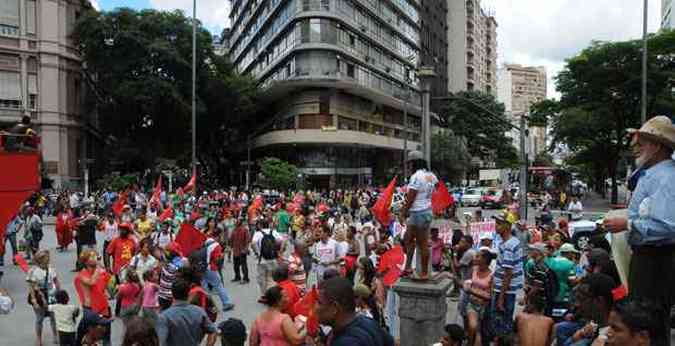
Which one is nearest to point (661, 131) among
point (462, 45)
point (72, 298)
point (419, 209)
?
point (419, 209)

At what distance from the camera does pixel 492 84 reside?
113 meters

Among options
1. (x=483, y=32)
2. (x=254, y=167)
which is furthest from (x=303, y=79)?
(x=483, y=32)

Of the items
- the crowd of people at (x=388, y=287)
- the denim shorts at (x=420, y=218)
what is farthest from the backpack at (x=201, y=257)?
the denim shorts at (x=420, y=218)

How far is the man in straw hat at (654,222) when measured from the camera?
309 cm

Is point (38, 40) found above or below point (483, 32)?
below

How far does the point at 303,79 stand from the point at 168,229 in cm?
3298

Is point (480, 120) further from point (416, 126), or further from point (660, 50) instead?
point (660, 50)

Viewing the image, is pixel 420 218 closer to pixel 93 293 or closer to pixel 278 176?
pixel 93 293

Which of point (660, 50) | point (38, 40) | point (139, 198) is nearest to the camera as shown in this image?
point (139, 198)

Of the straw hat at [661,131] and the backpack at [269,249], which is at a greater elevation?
the straw hat at [661,131]

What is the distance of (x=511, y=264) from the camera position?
694 centimetres

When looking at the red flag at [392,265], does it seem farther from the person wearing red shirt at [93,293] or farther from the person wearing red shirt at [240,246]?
the person wearing red shirt at [240,246]

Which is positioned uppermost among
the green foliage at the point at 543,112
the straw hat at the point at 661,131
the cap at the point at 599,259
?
the green foliage at the point at 543,112

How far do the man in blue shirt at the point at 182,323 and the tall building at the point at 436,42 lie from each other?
6235cm
